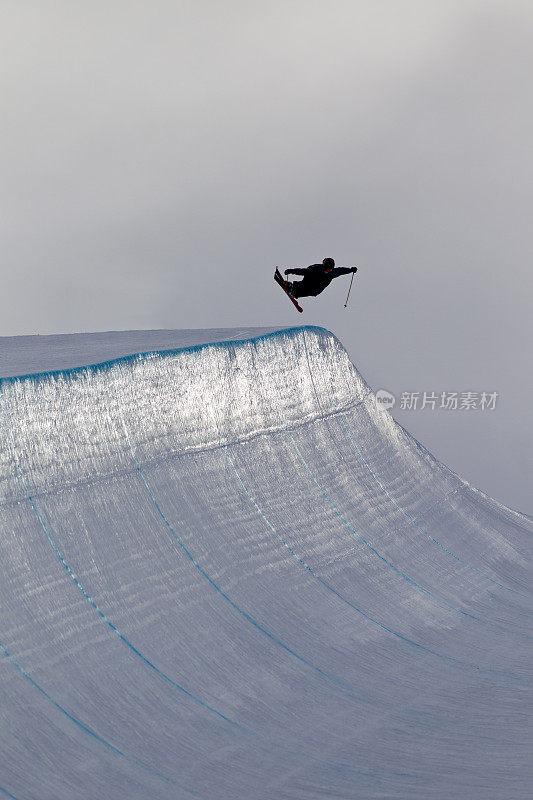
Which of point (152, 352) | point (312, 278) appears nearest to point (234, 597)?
point (152, 352)

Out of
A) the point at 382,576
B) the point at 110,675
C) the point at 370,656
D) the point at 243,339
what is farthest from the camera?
the point at 243,339

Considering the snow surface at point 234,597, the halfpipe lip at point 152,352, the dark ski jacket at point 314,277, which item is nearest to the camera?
the snow surface at point 234,597

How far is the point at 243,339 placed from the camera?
912cm

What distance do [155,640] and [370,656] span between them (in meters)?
2.06

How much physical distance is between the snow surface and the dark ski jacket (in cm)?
53

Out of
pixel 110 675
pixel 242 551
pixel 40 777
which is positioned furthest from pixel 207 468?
pixel 40 777

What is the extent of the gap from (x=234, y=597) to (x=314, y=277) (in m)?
4.49

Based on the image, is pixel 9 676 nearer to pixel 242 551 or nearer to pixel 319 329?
pixel 242 551

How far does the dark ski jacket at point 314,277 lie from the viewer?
977 centimetres

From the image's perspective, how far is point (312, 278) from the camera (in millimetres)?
9914

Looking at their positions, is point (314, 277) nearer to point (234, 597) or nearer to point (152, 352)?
point (152, 352)

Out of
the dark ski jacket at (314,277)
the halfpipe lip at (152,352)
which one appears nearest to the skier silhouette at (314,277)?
the dark ski jacket at (314,277)

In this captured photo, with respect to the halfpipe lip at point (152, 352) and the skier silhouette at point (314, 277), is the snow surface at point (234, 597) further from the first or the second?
the skier silhouette at point (314, 277)

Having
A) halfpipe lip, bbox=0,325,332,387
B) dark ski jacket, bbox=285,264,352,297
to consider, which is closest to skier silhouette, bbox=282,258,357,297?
dark ski jacket, bbox=285,264,352,297
